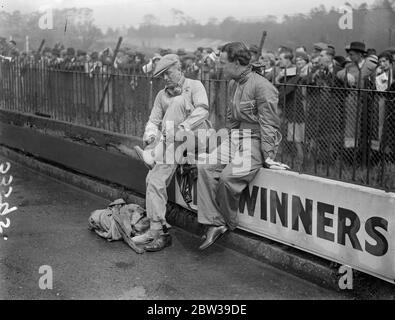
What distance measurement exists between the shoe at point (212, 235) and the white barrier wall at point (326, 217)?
0.24m

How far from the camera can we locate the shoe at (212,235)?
541cm

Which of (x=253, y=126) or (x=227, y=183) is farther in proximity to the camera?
(x=253, y=126)

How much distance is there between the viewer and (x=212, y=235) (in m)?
5.43

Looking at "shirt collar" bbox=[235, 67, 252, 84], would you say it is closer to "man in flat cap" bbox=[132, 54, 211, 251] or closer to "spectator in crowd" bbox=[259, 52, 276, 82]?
"spectator in crowd" bbox=[259, 52, 276, 82]

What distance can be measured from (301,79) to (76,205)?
3.30m

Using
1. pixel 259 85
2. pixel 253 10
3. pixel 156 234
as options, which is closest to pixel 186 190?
pixel 156 234

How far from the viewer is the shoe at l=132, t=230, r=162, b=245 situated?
568cm

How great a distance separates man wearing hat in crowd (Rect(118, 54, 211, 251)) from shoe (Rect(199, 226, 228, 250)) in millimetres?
503

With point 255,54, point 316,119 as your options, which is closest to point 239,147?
point 316,119

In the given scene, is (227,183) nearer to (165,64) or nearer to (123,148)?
(165,64)

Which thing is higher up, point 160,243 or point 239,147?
point 239,147

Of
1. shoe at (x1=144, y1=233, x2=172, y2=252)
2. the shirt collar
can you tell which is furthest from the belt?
shoe at (x1=144, y1=233, x2=172, y2=252)

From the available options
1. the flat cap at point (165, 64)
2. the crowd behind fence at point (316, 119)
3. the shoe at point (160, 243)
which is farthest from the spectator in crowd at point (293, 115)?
the shoe at point (160, 243)

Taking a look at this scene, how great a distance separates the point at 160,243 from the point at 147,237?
0.48 feet
